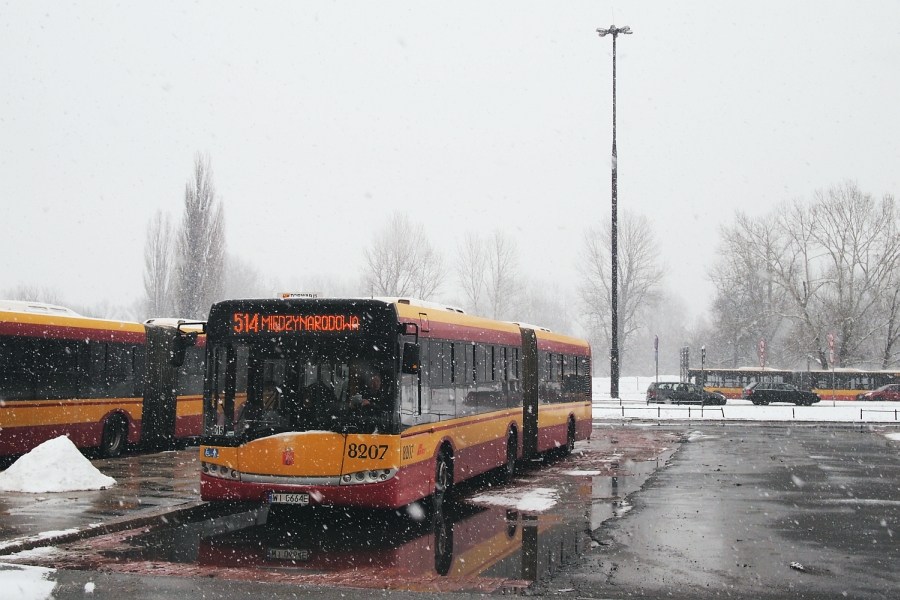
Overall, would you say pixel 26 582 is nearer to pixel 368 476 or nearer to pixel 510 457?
pixel 368 476

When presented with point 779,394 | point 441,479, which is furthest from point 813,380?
point 441,479

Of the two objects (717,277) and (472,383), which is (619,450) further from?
(717,277)

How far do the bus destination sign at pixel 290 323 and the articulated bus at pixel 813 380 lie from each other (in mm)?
52378

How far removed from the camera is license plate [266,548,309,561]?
34.4 feet

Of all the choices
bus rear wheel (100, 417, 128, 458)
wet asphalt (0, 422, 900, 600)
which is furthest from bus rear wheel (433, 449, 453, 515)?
bus rear wheel (100, 417, 128, 458)

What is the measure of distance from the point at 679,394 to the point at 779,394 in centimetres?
680

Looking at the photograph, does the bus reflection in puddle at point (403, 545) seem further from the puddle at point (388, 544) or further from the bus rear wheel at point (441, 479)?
the bus rear wheel at point (441, 479)

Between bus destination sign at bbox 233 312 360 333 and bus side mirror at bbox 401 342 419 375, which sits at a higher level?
bus destination sign at bbox 233 312 360 333

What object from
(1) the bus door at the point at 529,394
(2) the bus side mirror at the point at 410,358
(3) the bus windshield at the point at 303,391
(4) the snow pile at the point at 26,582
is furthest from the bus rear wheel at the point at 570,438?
(4) the snow pile at the point at 26,582

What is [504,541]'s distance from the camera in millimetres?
11578

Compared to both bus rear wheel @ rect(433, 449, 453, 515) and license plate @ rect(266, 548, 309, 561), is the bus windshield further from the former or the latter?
bus rear wheel @ rect(433, 449, 453, 515)

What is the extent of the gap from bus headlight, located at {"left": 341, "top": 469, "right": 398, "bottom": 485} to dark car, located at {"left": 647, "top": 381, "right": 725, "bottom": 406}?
43.6 metres

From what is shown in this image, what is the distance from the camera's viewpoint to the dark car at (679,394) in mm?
53812

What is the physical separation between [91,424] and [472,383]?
9009 millimetres
